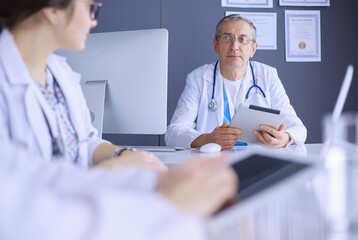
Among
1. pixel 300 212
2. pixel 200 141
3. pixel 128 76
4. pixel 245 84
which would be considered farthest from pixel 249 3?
pixel 300 212

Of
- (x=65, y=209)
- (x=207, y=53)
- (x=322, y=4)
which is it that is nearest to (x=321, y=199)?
(x=65, y=209)

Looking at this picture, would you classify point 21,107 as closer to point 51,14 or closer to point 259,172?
point 51,14

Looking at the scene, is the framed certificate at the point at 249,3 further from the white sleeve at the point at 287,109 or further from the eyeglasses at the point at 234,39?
the white sleeve at the point at 287,109

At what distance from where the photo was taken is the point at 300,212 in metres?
0.55

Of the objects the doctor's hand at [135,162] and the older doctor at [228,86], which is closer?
the doctor's hand at [135,162]

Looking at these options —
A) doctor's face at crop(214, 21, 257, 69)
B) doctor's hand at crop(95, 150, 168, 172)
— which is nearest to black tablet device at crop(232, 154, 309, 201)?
doctor's hand at crop(95, 150, 168, 172)

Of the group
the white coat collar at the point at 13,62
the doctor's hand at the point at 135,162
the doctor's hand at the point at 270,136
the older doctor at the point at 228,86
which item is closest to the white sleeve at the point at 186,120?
the older doctor at the point at 228,86

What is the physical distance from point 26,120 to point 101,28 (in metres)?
2.12

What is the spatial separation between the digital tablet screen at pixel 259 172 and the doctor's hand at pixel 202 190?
0.9 inches

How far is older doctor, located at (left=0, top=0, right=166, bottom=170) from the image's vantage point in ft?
3.07

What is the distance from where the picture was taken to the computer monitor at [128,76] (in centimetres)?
149

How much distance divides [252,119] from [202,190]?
3.90 ft

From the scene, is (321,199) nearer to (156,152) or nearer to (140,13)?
(156,152)

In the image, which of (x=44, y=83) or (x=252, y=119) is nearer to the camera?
(x=44, y=83)
